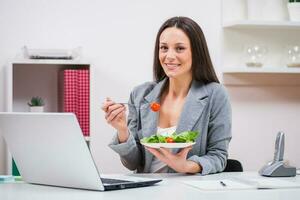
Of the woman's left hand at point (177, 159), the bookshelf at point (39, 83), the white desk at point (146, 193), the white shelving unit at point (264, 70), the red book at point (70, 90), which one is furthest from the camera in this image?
the white shelving unit at point (264, 70)

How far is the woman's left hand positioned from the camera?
6.97ft

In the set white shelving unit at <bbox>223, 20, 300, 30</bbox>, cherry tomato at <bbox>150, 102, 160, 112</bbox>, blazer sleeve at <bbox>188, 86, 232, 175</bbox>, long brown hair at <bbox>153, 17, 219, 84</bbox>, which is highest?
white shelving unit at <bbox>223, 20, 300, 30</bbox>

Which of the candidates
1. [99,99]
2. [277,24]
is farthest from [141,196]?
[277,24]

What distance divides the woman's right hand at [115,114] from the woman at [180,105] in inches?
0.7

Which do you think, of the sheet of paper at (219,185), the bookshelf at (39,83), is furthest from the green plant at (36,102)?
the sheet of paper at (219,185)

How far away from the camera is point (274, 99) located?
3.80m

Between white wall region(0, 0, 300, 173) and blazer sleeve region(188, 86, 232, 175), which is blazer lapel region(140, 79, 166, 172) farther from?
white wall region(0, 0, 300, 173)

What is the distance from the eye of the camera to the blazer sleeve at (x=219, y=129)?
2.40 metres

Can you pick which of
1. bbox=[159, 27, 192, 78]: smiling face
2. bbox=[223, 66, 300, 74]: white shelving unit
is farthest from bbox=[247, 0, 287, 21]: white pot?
bbox=[159, 27, 192, 78]: smiling face

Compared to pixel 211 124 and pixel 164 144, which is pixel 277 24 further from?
pixel 164 144

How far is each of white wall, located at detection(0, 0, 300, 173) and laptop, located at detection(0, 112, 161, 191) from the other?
1494 mm

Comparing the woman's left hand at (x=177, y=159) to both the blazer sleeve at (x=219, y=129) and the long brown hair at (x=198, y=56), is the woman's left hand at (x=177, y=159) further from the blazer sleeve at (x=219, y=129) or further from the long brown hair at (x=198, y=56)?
the long brown hair at (x=198, y=56)

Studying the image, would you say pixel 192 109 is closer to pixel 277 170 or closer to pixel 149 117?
pixel 149 117

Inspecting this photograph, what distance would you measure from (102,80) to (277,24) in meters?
1.05
